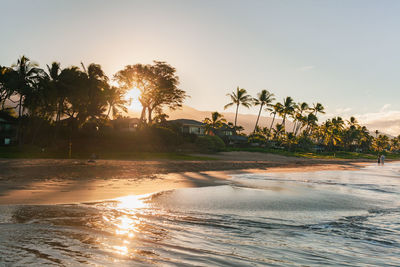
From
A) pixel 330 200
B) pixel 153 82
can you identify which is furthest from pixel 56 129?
pixel 330 200

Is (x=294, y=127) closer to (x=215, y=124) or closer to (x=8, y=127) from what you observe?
(x=215, y=124)

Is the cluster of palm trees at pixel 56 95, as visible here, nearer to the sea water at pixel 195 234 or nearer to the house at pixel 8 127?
the house at pixel 8 127

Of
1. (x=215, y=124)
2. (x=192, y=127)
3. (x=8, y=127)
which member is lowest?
(x=8, y=127)

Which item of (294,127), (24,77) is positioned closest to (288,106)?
(294,127)

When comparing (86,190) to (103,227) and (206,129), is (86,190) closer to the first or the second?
(103,227)

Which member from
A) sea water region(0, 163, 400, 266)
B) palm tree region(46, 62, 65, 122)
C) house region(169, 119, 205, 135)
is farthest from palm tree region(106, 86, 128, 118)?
sea water region(0, 163, 400, 266)

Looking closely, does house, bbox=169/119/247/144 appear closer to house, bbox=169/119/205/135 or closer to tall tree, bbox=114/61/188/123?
house, bbox=169/119/205/135

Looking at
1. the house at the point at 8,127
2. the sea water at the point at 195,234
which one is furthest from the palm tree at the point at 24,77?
the sea water at the point at 195,234

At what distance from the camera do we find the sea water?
409 cm

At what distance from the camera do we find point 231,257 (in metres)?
4.30

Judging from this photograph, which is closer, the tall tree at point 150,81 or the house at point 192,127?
the tall tree at point 150,81

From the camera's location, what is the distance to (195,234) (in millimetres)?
5559

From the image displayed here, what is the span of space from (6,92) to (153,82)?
72.9 ft

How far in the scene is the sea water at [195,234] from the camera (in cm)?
409
